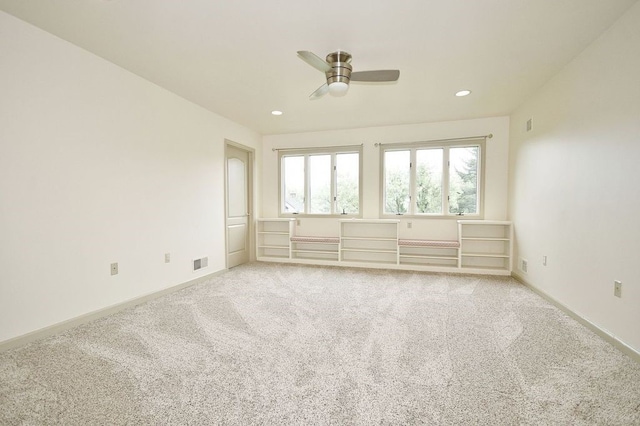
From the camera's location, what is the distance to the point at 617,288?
2084mm

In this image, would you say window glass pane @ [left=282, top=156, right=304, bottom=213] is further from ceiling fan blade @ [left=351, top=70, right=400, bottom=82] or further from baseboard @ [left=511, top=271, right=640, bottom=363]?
baseboard @ [left=511, top=271, right=640, bottom=363]

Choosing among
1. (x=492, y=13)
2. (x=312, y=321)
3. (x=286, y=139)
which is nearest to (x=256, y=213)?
(x=286, y=139)

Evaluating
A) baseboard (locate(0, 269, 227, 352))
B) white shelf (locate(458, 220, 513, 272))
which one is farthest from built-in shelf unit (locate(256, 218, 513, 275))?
baseboard (locate(0, 269, 227, 352))

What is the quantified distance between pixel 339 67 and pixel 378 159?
8.93 ft

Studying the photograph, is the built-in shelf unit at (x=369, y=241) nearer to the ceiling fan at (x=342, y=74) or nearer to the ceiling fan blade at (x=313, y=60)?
the ceiling fan at (x=342, y=74)

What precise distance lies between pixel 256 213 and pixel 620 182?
4770 millimetres

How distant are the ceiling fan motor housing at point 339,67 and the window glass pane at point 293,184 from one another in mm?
3015

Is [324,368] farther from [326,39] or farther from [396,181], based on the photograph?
[396,181]

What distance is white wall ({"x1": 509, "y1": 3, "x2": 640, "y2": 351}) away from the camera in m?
1.96

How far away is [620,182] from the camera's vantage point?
2.06 meters

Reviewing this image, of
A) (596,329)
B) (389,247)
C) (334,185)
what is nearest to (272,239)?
(334,185)

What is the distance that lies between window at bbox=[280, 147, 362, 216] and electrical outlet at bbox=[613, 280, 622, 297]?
3.39m

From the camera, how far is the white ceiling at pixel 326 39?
1.93 meters

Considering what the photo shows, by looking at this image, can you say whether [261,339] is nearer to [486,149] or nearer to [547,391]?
[547,391]
